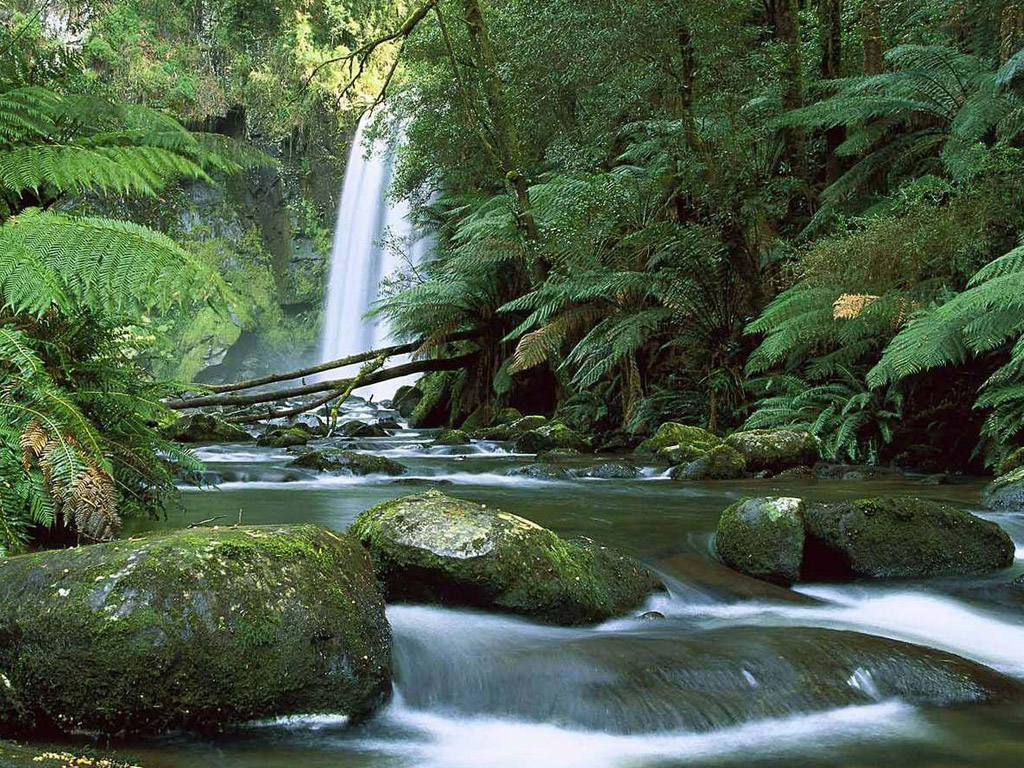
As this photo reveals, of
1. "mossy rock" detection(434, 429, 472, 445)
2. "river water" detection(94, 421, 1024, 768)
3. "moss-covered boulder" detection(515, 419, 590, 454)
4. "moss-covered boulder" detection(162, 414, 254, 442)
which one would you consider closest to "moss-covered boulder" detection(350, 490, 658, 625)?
"river water" detection(94, 421, 1024, 768)

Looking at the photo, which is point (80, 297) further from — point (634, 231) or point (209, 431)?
point (634, 231)

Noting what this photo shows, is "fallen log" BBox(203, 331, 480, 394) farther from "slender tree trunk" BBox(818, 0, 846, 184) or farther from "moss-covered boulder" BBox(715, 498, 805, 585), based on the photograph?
"moss-covered boulder" BBox(715, 498, 805, 585)

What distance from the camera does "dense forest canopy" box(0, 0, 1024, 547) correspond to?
2975mm

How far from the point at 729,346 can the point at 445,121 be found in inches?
229

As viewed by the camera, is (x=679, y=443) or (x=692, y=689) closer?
(x=692, y=689)

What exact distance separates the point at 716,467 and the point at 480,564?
3.96m

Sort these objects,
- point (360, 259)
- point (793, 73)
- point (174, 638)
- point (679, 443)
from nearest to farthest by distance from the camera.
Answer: point (174, 638), point (679, 443), point (793, 73), point (360, 259)

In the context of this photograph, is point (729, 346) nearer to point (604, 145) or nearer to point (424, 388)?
point (604, 145)

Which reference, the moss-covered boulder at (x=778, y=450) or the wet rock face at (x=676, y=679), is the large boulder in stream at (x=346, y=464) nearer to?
the moss-covered boulder at (x=778, y=450)

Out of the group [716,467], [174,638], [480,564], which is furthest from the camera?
[716,467]

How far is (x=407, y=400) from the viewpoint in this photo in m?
15.6

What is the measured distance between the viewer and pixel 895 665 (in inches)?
114

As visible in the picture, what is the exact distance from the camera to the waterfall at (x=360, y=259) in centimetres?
2134

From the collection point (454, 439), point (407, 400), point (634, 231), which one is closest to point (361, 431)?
A: point (454, 439)
